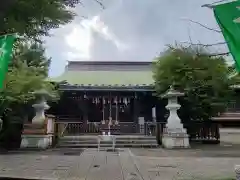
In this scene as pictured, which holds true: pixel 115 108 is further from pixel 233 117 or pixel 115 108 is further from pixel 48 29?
pixel 48 29

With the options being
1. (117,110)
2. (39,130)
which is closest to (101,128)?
(117,110)

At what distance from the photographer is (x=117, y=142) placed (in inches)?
836

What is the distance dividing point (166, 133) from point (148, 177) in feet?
38.3

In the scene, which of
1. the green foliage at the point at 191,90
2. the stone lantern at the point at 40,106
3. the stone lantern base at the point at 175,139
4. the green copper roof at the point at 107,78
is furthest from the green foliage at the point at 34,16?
the green copper roof at the point at 107,78

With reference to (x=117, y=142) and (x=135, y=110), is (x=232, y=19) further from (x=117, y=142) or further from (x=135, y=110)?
(x=135, y=110)

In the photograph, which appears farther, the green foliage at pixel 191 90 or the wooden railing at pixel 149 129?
the wooden railing at pixel 149 129

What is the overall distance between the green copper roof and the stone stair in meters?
8.54

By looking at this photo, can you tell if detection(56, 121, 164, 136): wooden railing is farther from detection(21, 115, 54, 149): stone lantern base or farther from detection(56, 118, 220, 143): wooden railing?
detection(21, 115, 54, 149): stone lantern base

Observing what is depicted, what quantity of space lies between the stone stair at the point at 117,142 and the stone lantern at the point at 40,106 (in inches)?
82.5

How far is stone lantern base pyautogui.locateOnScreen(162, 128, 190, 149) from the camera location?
20.0 metres

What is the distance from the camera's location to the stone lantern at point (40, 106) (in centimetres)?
1989

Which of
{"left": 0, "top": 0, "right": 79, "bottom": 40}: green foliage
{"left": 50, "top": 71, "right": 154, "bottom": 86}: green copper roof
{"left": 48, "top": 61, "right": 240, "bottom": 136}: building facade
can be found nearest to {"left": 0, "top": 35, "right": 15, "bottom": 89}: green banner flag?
{"left": 0, "top": 0, "right": 79, "bottom": 40}: green foliage

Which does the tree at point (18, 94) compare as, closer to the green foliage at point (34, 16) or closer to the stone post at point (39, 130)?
the stone post at point (39, 130)

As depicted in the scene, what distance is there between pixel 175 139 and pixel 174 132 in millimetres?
477
